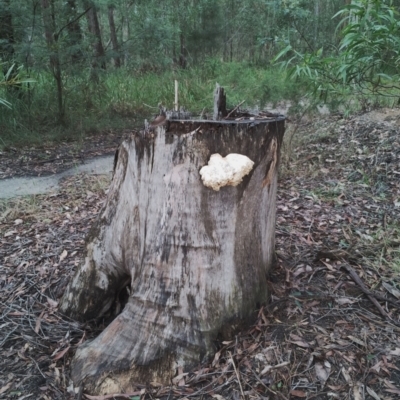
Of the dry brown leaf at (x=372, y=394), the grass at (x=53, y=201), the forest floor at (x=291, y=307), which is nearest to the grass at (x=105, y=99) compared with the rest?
the grass at (x=53, y=201)

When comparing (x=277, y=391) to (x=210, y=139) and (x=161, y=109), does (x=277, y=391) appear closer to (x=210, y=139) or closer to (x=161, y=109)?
(x=210, y=139)

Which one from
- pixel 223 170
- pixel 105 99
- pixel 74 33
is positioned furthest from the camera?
pixel 105 99

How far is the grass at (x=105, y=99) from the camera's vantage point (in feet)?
20.6

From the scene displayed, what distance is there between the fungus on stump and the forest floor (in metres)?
0.11

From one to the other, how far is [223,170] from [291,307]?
0.85m

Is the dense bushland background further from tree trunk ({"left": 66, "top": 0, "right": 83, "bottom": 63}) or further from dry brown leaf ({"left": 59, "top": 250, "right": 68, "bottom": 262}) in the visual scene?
dry brown leaf ({"left": 59, "top": 250, "right": 68, "bottom": 262})

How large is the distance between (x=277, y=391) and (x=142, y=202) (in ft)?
3.34

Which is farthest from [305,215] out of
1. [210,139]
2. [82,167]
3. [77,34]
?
[77,34]

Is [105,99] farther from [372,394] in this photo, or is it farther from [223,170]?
[372,394]

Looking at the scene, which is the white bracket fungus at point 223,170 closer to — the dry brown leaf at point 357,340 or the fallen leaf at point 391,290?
the dry brown leaf at point 357,340

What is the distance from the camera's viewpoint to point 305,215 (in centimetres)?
326

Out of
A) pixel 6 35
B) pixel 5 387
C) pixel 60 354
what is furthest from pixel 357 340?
pixel 6 35

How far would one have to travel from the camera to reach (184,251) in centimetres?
173

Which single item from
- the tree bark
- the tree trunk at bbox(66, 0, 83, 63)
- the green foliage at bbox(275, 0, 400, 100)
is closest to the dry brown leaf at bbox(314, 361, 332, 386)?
the green foliage at bbox(275, 0, 400, 100)
